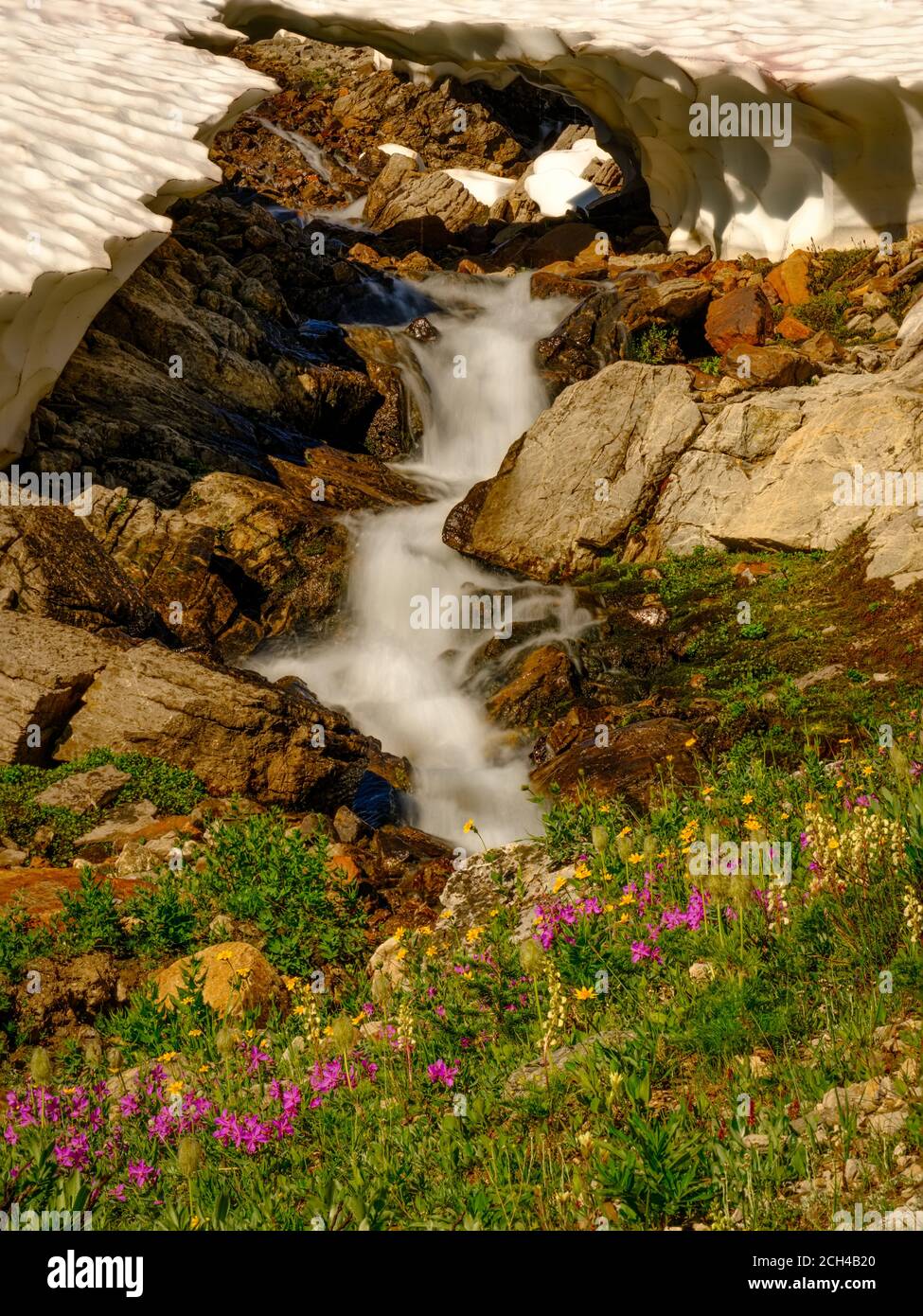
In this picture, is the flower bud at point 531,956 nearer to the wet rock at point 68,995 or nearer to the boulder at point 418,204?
the wet rock at point 68,995

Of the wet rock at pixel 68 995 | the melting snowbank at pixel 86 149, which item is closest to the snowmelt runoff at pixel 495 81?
the melting snowbank at pixel 86 149

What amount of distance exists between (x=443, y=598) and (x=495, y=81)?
9.88 metres

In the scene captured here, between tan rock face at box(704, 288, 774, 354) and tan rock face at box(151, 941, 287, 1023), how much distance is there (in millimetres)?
15163

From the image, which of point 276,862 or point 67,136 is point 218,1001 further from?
point 67,136

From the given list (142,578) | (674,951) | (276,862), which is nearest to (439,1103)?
(674,951)

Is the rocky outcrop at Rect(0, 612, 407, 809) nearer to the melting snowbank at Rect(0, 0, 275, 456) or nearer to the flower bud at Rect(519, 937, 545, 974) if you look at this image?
the melting snowbank at Rect(0, 0, 275, 456)

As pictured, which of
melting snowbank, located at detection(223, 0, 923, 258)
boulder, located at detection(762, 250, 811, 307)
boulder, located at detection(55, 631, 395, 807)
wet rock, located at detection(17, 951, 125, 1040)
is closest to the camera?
wet rock, located at detection(17, 951, 125, 1040)

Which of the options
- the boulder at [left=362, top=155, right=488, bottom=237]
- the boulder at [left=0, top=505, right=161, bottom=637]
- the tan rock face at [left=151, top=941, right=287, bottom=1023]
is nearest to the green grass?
the tan rock face at [left=151, top=941, right=287, bottom=1023]

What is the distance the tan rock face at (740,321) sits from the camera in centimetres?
2012

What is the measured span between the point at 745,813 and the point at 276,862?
3.54 metres

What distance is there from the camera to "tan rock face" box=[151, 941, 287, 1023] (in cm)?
682

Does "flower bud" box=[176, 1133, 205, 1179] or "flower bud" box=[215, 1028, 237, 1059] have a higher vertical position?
"flower bud" box=[176, 1133, 205, 1179]

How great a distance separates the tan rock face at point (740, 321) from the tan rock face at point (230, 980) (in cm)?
1516

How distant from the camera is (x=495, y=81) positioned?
21516 millimetres
